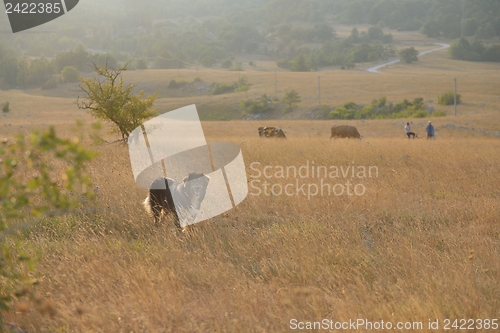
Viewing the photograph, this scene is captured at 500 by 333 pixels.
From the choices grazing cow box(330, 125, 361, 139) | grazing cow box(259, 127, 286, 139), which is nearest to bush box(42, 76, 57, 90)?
grazing cow box(259, 127, 286, 139)

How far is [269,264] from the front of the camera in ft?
19.4

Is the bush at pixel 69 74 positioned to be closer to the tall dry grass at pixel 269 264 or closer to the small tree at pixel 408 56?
the small tree at pixel 408 56

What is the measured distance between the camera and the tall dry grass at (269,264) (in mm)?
4660

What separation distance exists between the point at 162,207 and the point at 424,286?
4053mm

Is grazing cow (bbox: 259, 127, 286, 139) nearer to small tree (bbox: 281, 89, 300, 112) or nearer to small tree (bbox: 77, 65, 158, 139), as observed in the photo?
small tree (bbox: 77, 65, 158, 139)

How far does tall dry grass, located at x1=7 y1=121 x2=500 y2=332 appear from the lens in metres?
4.66

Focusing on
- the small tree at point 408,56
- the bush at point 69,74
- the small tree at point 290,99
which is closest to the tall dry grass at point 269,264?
the small tree at point 290,99

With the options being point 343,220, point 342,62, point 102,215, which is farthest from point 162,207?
point 342,62

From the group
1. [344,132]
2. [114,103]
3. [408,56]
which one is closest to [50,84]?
[344,132]

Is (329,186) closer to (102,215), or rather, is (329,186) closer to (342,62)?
(102,215)

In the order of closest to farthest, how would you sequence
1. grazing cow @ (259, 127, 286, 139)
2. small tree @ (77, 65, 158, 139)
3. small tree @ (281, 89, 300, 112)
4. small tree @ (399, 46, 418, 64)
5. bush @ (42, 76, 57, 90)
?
small tree @ (77, 65, 158, 139), grazing cow @ (259, 127, 286, 139), small tree @ (281, 89, 300, 112), bush @ (42, 76, 57, 90), small tree @ (399, 46, 418, 64)

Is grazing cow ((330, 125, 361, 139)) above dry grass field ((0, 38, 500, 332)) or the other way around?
the other way around

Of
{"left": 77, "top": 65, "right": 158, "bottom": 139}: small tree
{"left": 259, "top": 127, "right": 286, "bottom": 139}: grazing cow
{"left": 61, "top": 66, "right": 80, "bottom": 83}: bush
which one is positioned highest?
{"left": 77, "top": 65, "right": 158, "bottom": 139}: small tree

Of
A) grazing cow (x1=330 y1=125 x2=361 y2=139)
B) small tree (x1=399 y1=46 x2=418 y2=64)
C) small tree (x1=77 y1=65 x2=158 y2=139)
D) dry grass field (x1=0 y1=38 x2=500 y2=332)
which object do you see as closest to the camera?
dry grass field (x1=0 y1=38 x2=500 y2=332)
